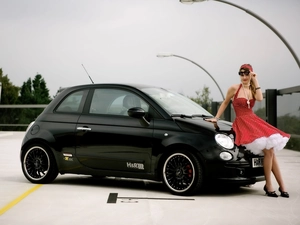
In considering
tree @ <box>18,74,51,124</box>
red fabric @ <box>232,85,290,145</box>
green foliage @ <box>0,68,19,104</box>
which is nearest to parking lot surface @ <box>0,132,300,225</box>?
red fabric @ <box>232,85,290,145</box>

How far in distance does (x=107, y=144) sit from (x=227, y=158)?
1.95 meters

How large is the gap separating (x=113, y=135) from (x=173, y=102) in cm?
114

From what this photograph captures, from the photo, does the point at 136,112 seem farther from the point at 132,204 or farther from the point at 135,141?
the point at 132,204

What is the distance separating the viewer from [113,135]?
924cm

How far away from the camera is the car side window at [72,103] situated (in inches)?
391

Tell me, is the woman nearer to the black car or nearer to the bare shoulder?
the bare shoulder

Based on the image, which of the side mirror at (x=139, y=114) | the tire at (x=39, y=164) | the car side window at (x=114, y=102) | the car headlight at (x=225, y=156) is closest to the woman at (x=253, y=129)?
the car headlight at (x=225, y=156)

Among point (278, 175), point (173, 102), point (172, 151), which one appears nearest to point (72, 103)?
point (173, 102)

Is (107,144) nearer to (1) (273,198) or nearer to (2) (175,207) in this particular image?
(2) (175,207)

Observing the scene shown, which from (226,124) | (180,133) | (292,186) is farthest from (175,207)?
(292,186)

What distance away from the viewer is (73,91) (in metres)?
10.1

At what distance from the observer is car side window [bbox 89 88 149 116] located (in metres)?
9.36

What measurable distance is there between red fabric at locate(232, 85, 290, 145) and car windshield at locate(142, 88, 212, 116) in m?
0.88

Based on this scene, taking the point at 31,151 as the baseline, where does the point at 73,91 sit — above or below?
above
